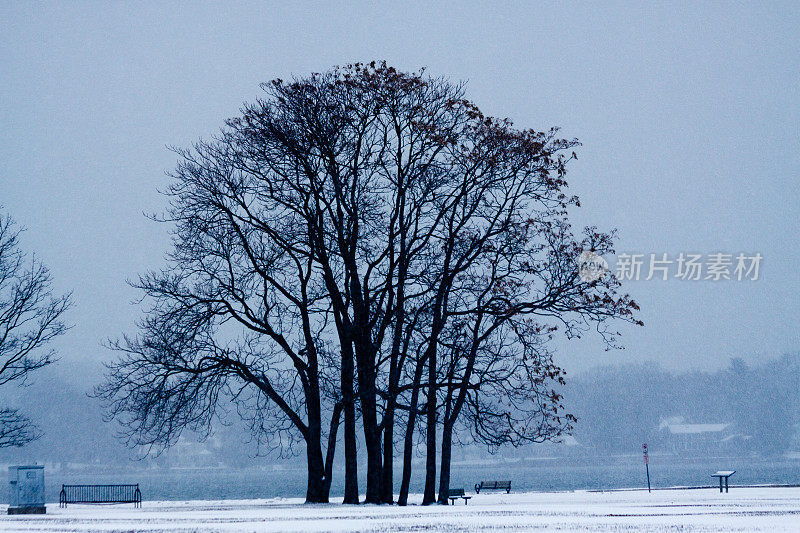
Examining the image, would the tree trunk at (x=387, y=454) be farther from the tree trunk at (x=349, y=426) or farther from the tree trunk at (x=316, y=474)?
the tree trunk at (x=316, y=474)

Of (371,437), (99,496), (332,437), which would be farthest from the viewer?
(99,496)

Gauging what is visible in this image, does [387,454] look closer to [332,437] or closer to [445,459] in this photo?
[332,437]

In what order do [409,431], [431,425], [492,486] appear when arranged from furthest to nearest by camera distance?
[492,486], [409,431], [431,425]

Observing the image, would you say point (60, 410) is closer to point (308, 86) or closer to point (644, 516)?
point (308, 86)

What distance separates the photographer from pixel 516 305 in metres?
34.6

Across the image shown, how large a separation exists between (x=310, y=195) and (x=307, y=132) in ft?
9.38

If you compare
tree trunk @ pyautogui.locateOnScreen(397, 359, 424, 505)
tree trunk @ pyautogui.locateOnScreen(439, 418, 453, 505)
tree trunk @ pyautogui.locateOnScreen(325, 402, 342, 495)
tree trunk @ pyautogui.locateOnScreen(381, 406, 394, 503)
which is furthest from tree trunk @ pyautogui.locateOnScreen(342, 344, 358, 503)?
tree trunk @ pyautogui.locateOnScreen(439, 418, 453, 505)

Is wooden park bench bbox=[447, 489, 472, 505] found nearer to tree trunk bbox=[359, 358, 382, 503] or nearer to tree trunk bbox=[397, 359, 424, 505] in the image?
tree trunk bbox=[397, 359, 424, 505]

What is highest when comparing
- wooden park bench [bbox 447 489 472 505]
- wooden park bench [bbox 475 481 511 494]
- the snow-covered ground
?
the snow-covered ground

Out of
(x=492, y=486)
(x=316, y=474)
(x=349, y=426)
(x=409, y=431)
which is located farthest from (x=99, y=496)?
(x=492, y=486)

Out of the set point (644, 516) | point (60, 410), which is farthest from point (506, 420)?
point (60, 410)

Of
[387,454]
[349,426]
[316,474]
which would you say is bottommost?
[316,474]

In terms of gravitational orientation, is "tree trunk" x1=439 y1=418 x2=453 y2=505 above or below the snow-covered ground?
above

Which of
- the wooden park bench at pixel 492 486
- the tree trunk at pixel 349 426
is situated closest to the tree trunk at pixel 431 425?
the tree trunk at pixel 349 426
